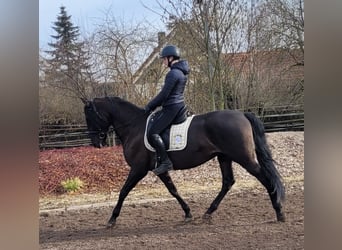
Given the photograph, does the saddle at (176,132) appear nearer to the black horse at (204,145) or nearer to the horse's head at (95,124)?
→ the black horse at (204,145)

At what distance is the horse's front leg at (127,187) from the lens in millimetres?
2662

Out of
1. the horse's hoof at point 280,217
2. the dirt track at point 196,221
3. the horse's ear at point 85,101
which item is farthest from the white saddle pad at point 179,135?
the horse's hoof at point 280,217

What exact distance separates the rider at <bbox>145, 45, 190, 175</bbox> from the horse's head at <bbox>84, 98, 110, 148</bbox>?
0.31 metres

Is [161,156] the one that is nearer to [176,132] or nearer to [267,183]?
[176,132]

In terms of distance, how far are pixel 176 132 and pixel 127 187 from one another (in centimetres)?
47

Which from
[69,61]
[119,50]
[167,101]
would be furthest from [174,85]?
[69,61]

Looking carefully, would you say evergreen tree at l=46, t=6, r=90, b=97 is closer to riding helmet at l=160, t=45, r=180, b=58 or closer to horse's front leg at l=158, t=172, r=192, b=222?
riding helmet at l=160, t=45, r=180, b=58

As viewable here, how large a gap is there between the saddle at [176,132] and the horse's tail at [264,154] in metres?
0.41

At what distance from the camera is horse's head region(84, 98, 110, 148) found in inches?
106

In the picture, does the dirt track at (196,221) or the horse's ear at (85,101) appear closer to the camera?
the dirt track at (196,221)

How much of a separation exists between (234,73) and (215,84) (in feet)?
0.46
